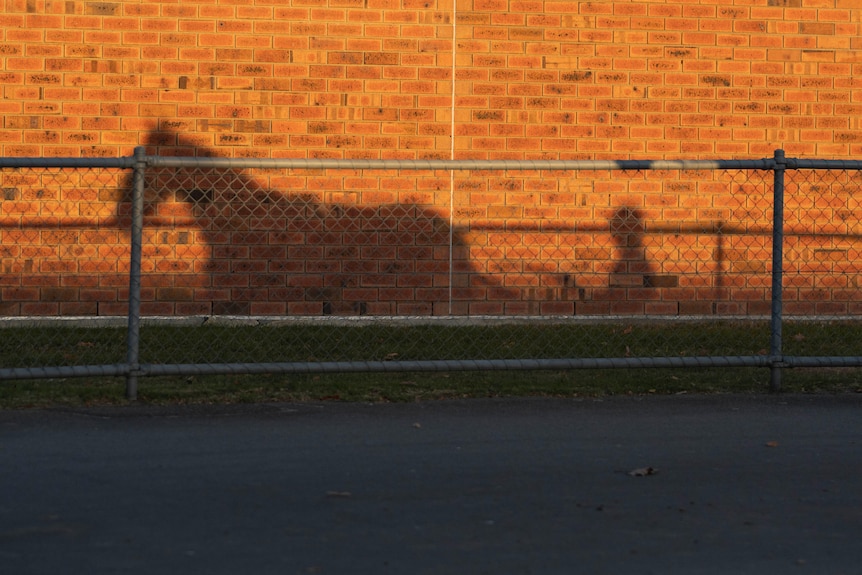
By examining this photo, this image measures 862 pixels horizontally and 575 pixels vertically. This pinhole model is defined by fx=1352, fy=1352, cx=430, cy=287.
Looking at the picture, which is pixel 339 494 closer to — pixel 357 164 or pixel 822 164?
pixel 357 164

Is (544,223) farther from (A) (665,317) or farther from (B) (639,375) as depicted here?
(B) (639,375)

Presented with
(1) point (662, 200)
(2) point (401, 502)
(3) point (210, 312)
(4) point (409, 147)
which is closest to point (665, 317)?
(1) point (662, 200)

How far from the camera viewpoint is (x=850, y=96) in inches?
464

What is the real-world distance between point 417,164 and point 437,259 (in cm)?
355

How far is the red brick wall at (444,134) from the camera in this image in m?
10.8

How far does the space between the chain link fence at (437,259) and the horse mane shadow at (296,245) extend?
0.01 m

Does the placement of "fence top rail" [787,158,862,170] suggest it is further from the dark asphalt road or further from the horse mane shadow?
the horse mane shadow

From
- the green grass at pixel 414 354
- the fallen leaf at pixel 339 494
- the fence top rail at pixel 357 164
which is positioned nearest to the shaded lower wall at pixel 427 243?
the green grass at pixel 414 354

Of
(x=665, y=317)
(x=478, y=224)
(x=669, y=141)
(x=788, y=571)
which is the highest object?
(x=669, y=141)

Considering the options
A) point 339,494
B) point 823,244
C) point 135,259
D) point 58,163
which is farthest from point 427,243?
point 339,494

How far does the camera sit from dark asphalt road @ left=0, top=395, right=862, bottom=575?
15.0ft

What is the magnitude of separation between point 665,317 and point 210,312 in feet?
12.0

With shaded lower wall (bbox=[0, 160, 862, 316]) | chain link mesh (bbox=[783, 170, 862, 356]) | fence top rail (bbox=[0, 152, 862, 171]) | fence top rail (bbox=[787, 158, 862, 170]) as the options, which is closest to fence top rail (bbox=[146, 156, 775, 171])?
fence top rail (bbox=[0, 152, 862, 171])

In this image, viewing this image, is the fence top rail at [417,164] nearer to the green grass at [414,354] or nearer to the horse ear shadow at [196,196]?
the green grass at [414,354]
